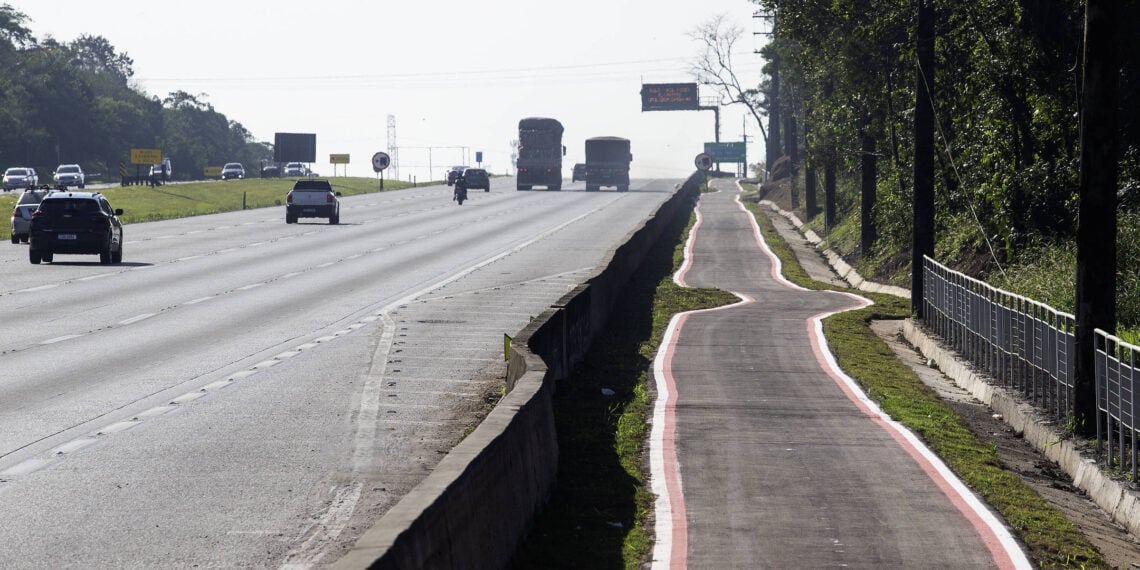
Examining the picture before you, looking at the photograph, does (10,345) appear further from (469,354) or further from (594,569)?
(594,569)

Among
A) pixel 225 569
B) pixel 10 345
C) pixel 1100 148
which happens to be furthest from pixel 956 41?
pixel 225 569

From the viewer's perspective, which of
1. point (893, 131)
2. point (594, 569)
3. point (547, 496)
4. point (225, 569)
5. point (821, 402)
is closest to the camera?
point (225, 569)

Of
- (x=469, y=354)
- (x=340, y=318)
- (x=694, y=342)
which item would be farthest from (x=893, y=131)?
(x=469, y=354)

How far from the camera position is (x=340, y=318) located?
23.6 meters

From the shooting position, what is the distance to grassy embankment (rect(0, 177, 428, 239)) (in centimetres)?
6906

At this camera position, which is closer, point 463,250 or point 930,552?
point 930,552

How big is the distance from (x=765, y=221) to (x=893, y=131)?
29400 millimetres

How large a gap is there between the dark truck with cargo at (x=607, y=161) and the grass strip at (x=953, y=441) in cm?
7269

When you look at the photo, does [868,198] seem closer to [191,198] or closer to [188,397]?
[188,397]

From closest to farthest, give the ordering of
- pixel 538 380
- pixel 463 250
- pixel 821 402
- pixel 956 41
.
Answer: pixel 538 380
pixel 821 402
pixel 956 41
pixel 463 250

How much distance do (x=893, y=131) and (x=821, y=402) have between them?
21642 millimetres

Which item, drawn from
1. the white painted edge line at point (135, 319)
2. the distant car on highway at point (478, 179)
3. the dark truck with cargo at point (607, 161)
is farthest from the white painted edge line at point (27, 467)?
the dark truck with cargo at point (607, 161)

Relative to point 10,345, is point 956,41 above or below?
above

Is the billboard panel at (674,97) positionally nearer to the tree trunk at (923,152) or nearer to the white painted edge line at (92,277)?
the white painted edge line at (92,277)
